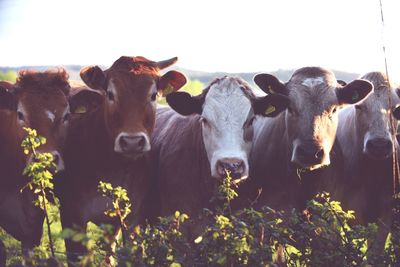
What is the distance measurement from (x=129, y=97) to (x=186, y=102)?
60 cm

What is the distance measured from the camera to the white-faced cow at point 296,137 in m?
6.07

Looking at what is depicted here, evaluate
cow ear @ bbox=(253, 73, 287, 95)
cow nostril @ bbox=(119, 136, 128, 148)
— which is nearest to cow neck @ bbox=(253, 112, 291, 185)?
cow ear @ bbox=(253, 73, 287, 95)

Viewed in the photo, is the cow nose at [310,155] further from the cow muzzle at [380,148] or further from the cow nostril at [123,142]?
the cow nostril at [123,142]

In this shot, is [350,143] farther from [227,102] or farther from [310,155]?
[227,102]

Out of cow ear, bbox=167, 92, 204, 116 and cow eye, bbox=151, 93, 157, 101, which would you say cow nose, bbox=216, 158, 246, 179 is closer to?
cow ear, bbox=167, 92, 204, 116

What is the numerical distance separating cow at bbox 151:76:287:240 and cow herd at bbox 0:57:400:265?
0.03ft

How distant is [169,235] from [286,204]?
240 cm

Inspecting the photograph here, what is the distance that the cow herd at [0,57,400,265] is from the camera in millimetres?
6035

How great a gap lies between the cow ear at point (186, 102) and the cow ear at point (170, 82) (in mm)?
257

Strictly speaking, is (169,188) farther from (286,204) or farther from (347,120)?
(347,120)

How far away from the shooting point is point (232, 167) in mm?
5559

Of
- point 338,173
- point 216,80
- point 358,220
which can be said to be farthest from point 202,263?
point 358,220

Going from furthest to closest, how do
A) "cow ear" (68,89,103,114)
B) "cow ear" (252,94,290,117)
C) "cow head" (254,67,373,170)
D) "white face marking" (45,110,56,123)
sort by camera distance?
"cow ear" (68,89,103,114)
"cow ear" (252,94,290,117)
"white face marking" (45,110,56,123)
"cow head" (254,67,373,170)

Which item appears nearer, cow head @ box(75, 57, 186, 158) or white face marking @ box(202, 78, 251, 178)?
white face marking @ box(202, 78, 251, 178)
